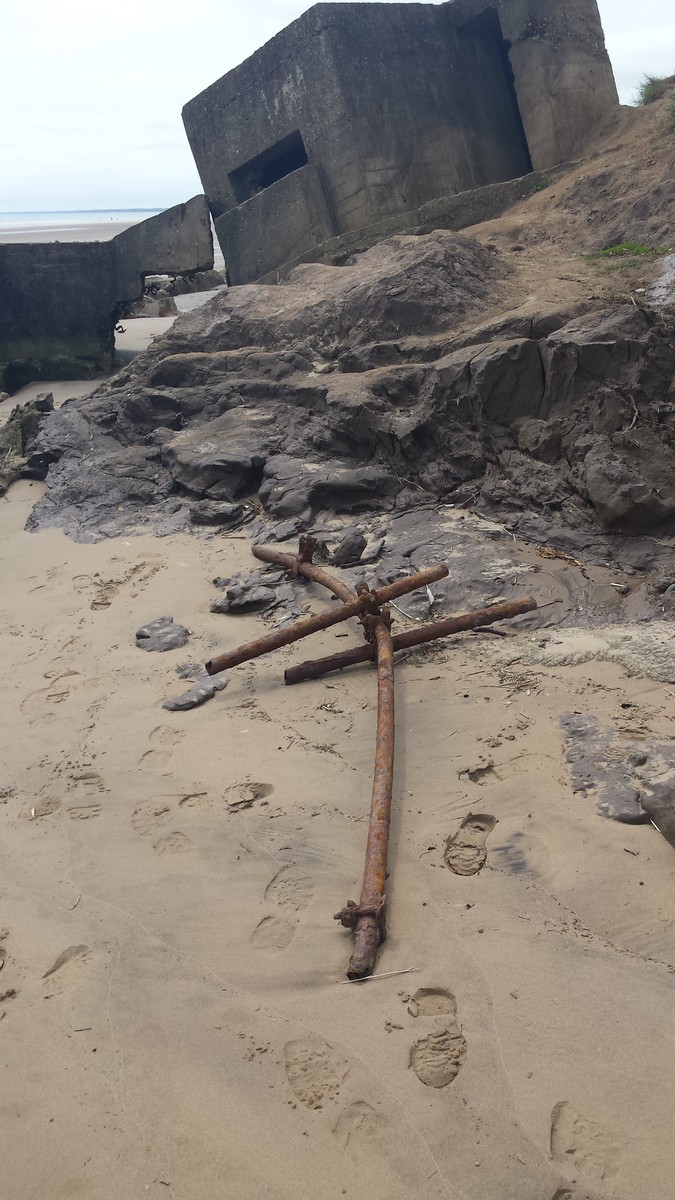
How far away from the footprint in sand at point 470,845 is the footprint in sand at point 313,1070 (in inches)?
30.6

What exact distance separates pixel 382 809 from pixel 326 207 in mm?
8548

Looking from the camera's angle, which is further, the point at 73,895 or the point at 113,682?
the point at 113,682

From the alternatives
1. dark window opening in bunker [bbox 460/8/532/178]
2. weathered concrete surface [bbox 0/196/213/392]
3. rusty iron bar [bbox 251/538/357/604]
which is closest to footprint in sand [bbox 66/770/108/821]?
rusty iron bar [bbox 251/538/357/604]

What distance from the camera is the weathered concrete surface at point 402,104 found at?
9.40 m

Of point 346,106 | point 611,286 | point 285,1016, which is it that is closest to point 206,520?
point 611,286

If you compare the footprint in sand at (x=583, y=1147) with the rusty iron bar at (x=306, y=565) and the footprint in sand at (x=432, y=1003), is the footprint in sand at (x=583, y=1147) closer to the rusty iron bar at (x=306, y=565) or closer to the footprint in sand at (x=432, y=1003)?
the footprint in sand at (x=432, y=1003)

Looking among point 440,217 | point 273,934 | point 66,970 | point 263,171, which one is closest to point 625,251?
point 440,217

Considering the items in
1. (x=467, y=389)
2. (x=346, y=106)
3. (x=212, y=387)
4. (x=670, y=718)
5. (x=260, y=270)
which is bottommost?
(x=670, y=718)

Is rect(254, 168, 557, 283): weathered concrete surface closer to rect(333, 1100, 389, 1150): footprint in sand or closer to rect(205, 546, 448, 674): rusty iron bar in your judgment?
rect(205, 546, 448, 674): rusty iron bar

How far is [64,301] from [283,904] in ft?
37.1

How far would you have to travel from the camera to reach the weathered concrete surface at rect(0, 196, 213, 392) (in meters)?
11.8

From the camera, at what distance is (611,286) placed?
597 cm

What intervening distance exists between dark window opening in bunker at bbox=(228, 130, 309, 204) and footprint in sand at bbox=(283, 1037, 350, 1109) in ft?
34.1

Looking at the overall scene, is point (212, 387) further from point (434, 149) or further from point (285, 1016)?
point (285, 1016)
